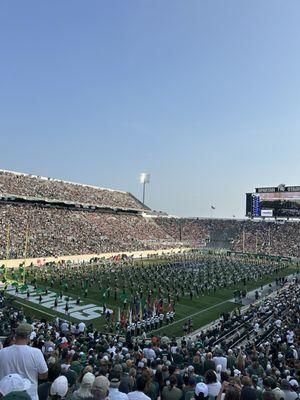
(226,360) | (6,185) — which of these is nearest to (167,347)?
(226,360)

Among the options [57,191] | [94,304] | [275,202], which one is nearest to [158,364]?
[94,304]

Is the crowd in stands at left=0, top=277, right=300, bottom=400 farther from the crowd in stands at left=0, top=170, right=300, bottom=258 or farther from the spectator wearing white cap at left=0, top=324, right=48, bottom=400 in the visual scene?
the crowd in stands at left=0, top=170, right=300, bottom=258

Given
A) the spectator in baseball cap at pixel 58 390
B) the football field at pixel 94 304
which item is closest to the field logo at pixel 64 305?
the football field at pixel 94 304

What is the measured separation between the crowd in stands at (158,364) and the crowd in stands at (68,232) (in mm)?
23004

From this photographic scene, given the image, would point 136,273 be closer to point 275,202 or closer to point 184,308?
point 184,308

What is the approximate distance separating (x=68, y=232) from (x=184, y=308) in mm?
31236

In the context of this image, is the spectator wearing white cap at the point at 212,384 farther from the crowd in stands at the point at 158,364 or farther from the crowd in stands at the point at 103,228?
the crowd in stands at the point at 103,228

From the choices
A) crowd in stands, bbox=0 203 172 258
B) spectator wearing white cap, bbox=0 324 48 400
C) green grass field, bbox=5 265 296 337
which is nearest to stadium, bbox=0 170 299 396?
green grass field, bbox=5 265 296 337

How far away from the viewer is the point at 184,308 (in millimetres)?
26078

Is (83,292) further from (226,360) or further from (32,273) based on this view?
(226,360)

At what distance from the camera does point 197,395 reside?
5.19 m

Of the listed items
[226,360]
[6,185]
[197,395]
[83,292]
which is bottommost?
[83,292]

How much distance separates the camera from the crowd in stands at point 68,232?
45.6m

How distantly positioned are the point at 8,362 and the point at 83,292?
86.1ft
